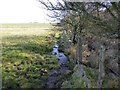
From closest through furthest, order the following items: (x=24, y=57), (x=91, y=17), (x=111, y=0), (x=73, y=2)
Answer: (x=111, y=0) < (x=91, y=17) < (x=73, y=2) < (x=24, y=57)

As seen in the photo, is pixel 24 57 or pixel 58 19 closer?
pixel 58 19

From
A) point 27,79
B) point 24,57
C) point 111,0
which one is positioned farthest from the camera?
point 24,57

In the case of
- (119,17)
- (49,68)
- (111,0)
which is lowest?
(49,68)

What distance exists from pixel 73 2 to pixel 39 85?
524 cm

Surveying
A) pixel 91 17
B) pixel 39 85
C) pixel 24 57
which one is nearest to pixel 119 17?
pixel 91 17

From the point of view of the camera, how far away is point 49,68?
14.9 meters

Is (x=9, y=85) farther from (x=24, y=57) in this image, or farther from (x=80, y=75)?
(x=24, y=57)

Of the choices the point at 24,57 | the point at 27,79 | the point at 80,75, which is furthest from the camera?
the point at 24,57

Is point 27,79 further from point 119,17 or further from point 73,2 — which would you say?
point 119,17

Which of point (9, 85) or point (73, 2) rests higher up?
point (73, 2)

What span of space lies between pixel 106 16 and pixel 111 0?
2.08ft

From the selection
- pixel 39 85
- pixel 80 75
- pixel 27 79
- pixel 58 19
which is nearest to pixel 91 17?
pixel 80 75

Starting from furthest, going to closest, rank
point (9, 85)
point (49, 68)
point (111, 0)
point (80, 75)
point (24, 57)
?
point (24, 57) < point (49, 68) < point (9, 85) < point (80, 75) < point (111, 0)

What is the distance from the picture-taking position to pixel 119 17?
19.3 feet
